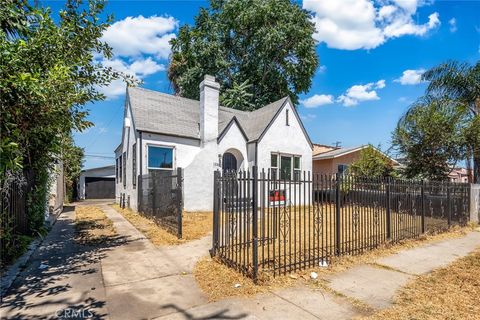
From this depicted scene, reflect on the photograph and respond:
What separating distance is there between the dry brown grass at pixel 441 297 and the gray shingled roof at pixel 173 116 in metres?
11.1

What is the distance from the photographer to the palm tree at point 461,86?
1357cm

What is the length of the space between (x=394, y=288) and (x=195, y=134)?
11.6m

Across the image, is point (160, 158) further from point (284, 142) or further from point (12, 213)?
point (12, 213)

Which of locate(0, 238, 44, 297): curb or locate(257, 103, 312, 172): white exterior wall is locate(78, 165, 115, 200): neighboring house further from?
locate(0, 238, 44, 297): curb

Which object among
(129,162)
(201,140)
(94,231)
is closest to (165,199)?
(94,231)

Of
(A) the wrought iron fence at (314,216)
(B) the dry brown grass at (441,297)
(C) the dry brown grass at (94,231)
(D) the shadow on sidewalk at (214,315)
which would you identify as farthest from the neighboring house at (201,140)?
(D) the shadow on sidewalk at (214,315)

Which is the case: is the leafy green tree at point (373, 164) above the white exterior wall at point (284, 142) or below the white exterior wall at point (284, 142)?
below

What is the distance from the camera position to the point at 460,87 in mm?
14336

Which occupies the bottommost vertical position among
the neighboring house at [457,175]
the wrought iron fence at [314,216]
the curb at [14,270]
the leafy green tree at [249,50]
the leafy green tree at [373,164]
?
the curb at [14,270]

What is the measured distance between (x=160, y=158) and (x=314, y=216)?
9887 millimetres

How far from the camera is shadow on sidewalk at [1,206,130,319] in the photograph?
378 centimetres

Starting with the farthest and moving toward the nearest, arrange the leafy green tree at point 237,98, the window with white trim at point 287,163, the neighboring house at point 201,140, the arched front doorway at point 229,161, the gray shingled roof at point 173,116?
the leafy green tree at point 237,98, the window with white trim at point 287,163, the arched front doorway at point 229,161, the gray shingled roof at point 173,116, the neighboring house at point 201,140

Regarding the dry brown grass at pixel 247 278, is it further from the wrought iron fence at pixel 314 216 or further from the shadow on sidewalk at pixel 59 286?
the shadow on sidewalk at pixel 59 286

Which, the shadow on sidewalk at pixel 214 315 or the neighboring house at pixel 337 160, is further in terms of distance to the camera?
the neighboring house at pixel 337 160
